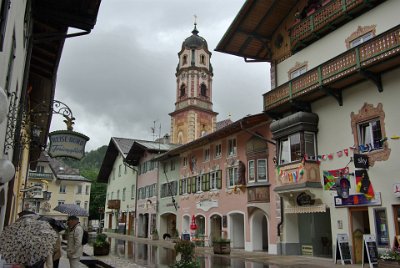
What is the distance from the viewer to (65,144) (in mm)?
8586

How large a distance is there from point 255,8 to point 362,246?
41.1ft

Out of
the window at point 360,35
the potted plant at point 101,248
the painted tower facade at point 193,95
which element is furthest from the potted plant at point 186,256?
the painted tower facade at point 193,95

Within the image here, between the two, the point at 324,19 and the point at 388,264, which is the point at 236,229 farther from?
the point at 324,19

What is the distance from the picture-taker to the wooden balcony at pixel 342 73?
14156 mm

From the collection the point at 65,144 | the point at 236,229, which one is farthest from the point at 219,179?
the point at 65,144

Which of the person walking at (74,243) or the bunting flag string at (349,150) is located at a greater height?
the bunting flag string at (349,150)

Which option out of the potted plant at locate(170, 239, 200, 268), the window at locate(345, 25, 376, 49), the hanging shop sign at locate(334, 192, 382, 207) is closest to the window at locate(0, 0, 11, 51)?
the potted plant at locate(170, 239, 200, 268)

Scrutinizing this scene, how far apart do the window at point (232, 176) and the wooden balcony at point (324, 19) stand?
8.82 m

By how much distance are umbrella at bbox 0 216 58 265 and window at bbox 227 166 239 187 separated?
20.7m

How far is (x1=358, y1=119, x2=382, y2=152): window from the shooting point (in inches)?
603

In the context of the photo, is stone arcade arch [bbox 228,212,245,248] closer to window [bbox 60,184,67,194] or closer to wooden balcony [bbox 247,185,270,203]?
wooden balcony [bbox 247,185,270,203]

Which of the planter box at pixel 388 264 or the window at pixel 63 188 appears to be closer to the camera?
the planter box at pixel 388 264

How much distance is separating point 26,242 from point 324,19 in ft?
55.2

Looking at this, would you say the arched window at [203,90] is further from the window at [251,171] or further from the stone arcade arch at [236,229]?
the window at [251,171]
